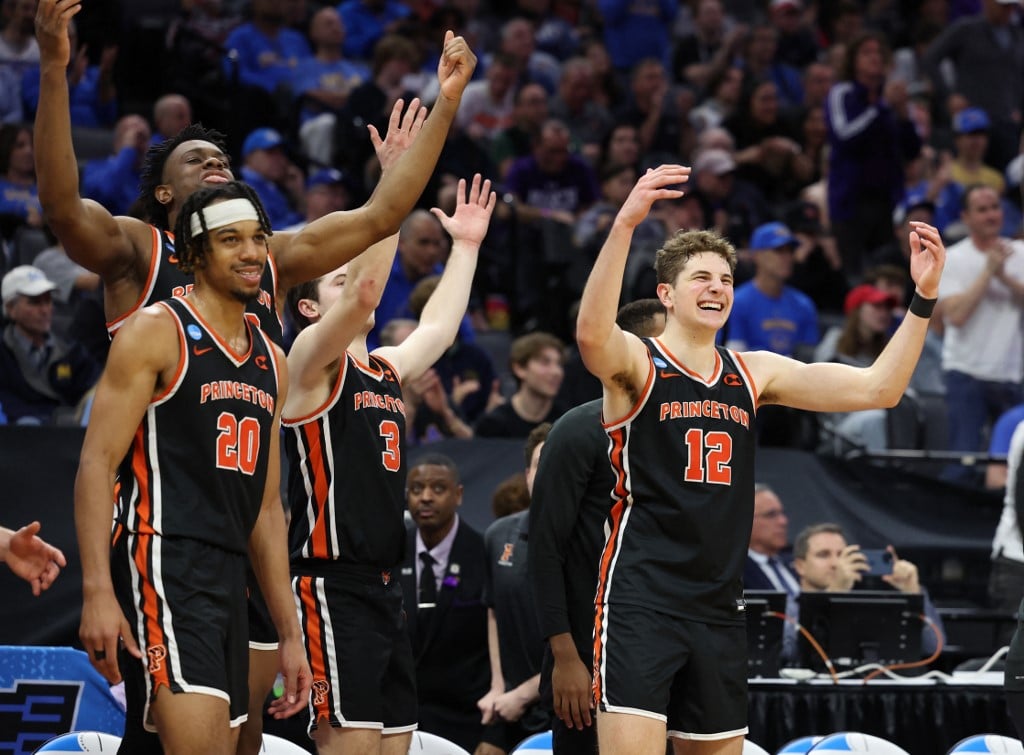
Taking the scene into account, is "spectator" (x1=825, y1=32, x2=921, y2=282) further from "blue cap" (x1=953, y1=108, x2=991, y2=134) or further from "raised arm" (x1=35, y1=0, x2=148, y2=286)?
"raised arm" (x1=35, y1=0, x2=148, y2=286)

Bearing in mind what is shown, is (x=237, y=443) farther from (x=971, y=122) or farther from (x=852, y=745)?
(x=971, y=122)

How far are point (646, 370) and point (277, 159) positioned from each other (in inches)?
294

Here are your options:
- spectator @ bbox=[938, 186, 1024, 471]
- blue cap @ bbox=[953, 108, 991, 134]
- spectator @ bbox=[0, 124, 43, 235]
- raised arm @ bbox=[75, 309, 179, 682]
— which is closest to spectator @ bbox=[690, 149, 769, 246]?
blue cap @ bbox=[953, 108, 991, 134]

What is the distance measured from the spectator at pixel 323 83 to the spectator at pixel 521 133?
4.45 feet

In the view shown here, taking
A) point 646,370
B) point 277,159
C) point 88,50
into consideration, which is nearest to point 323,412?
point 646,370

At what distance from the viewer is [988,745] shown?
23.6 feet

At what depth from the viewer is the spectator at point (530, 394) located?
385 inches

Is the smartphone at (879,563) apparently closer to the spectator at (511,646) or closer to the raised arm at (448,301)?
the spectator at (511,646)

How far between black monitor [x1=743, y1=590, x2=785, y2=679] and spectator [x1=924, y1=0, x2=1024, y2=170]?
32.1 ft

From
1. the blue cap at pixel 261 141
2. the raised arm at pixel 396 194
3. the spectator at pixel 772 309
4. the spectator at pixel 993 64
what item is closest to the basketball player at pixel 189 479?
the raised arm at pixel 396 194

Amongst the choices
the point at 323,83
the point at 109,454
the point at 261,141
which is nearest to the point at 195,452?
the point at 109,454

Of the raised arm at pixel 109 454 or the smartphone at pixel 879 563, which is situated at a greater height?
the raised arm at pixel 109 454

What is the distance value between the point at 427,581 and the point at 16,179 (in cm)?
548

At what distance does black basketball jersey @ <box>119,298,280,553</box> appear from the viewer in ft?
15.4
